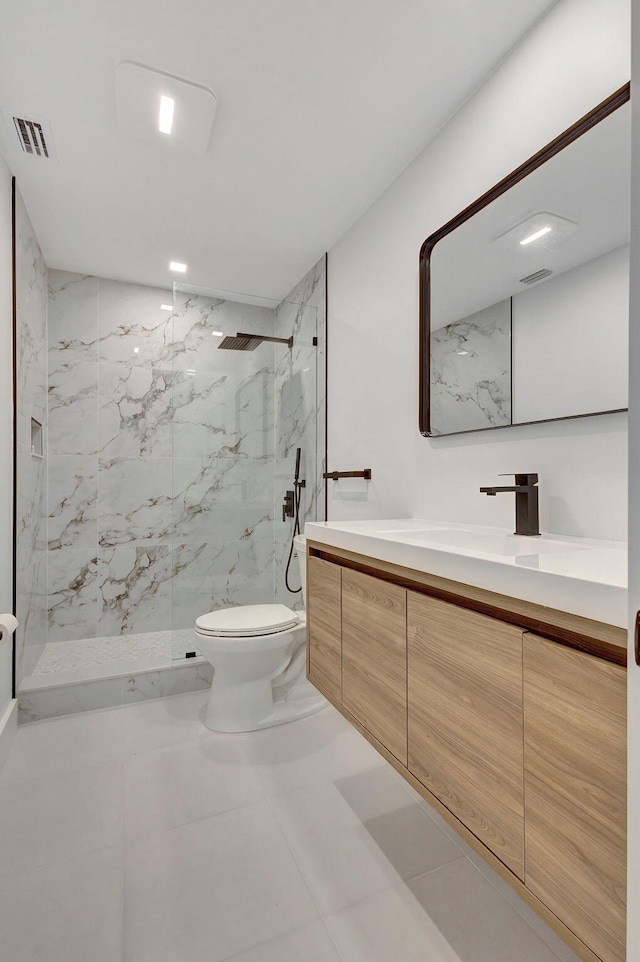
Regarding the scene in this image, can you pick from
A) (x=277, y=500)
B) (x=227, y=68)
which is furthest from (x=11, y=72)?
(x=277, y=500)

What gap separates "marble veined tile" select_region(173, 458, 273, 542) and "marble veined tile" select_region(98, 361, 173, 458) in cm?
71

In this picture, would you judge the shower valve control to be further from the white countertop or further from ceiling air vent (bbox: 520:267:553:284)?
ceiling air vent (bbox: 520:267:553:284)

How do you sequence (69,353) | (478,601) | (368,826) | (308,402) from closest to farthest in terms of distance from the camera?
1. (478,601)
2. (368,826)
3. (308,402)
4. (69,353)

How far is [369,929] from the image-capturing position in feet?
3.95

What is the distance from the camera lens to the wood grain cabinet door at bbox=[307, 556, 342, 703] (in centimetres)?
157

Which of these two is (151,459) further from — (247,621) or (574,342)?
(574,342)

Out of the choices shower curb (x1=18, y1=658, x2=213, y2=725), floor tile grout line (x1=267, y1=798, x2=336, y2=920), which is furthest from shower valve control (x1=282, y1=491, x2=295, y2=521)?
floor tile grout line (x1=267, y1=798, x2=336, y2=920)

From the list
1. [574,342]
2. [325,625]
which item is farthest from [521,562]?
[325,625]

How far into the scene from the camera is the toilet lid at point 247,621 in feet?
7.04

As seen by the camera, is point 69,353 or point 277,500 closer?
point 277,500

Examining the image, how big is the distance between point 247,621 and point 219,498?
750 mm

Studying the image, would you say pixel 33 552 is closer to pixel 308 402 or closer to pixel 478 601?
pixel 308 402

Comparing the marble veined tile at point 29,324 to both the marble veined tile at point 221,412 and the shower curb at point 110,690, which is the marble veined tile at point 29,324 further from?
the shower curb at point 110,690

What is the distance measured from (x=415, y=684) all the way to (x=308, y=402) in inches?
75.9
